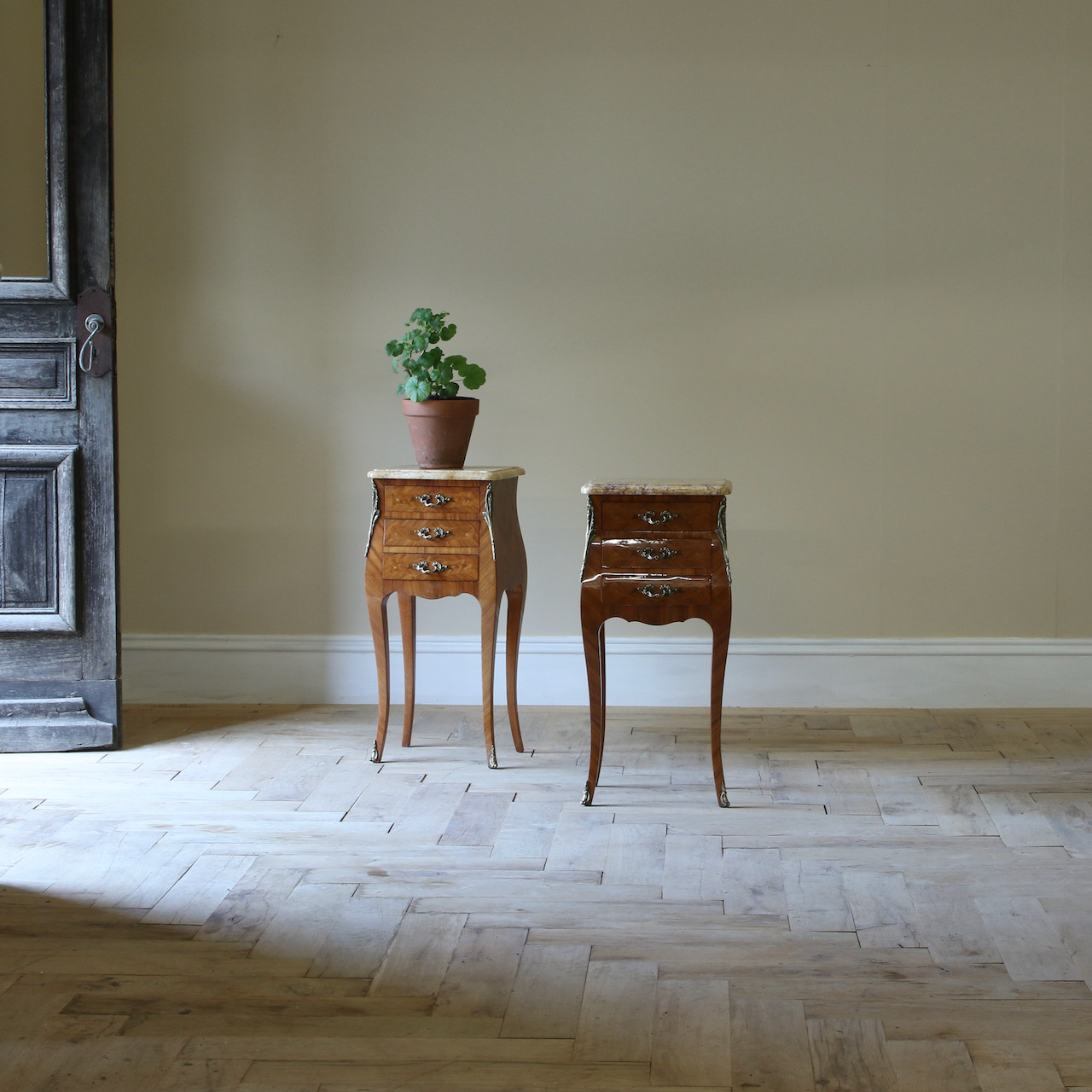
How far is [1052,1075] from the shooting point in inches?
63.4

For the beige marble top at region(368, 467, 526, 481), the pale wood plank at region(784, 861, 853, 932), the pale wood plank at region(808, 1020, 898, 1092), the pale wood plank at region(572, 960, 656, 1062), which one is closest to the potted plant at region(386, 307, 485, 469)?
the beige marble top at region(368, 467, 526, 481)

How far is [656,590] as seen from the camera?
284 cm

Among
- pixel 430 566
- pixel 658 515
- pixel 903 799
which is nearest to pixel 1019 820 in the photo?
pixel 903 799

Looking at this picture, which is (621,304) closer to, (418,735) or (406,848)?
(418,735)

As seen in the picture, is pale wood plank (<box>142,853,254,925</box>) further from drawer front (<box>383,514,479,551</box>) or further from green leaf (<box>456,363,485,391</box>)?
green leaf (<box>456,363,485,391</box>)

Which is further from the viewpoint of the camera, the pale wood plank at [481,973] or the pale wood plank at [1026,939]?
the pale wood plank at [1026,939]

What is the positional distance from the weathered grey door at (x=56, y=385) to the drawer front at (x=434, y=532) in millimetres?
915

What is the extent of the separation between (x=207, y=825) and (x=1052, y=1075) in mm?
1877

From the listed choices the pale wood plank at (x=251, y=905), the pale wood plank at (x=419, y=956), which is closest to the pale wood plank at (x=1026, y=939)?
the pale wood plank at (x=419, y=956)

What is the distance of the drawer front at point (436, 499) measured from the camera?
3133 mm

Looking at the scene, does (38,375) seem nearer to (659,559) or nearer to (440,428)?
(440,428)

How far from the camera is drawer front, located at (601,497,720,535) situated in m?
2.83

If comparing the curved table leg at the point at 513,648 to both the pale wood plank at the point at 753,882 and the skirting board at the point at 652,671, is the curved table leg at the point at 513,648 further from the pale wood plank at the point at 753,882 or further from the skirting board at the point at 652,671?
the pale wood plank at the point at 753,882

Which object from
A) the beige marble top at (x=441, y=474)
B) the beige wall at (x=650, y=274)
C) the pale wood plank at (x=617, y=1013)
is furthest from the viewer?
the beige wall at (x=650, y=274)
